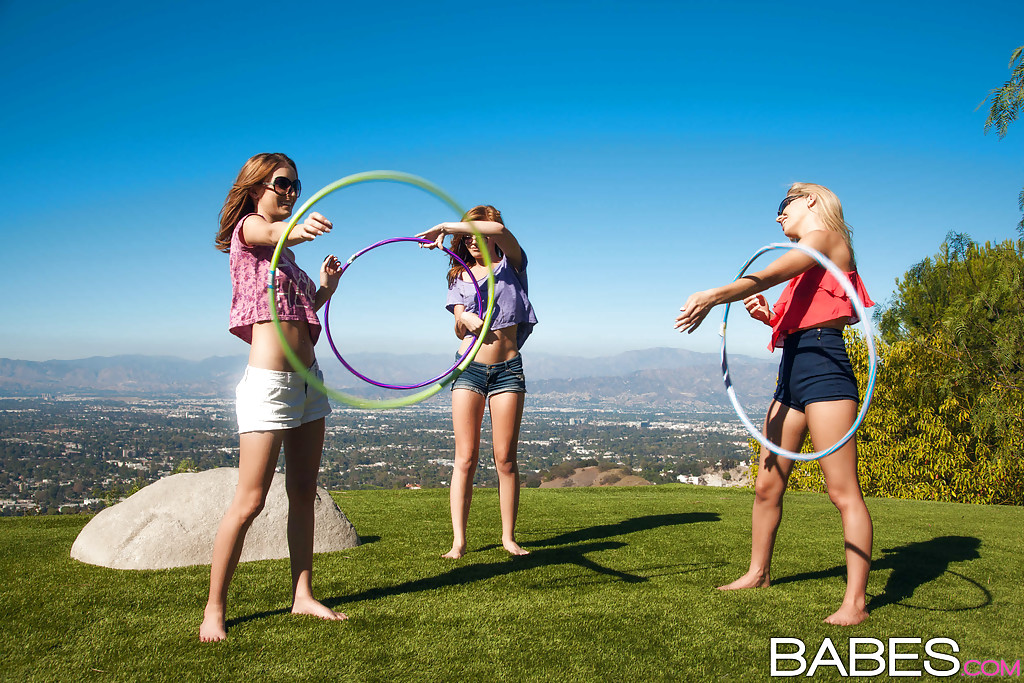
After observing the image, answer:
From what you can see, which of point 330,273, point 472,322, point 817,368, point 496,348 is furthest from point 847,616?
point 330,273

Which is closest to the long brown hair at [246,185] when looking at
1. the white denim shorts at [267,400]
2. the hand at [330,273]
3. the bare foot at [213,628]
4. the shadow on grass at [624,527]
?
the hand at [330,273]

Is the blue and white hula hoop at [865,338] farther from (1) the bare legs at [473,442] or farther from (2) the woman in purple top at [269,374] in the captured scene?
(2) the woman in purple top at [269,374]

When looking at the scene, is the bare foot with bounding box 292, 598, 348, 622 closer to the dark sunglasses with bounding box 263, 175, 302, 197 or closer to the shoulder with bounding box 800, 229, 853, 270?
the dark sunglasses with bounding box 263, 175, 302, 197

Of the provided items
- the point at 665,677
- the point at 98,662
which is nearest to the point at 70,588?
the point at 98,662

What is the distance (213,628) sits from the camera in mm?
3002

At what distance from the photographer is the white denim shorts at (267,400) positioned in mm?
3006

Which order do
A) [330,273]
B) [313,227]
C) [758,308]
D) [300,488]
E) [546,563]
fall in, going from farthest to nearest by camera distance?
[546,563] → [758,308] → [330,273] → [300,488] → [313,227]

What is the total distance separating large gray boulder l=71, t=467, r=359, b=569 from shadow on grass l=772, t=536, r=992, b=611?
3542mm

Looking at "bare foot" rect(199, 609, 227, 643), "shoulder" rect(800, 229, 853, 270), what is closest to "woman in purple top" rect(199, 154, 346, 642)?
"bare foot" rect(199, 609, 227, 643)

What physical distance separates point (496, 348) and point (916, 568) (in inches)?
140

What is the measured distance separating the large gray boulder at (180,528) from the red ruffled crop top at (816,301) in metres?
3.72

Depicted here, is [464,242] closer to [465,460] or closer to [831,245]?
[465,460]

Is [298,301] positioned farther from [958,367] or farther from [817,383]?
[958,367]

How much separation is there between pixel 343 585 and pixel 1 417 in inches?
2212
